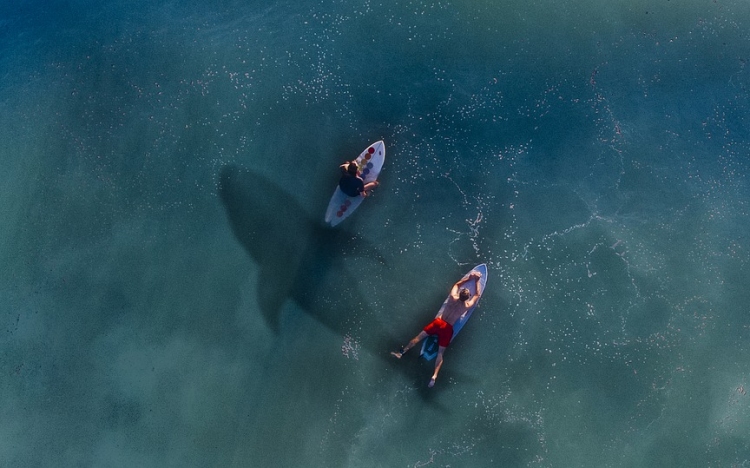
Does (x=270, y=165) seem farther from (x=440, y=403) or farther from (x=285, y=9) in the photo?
(x=440, y=403)

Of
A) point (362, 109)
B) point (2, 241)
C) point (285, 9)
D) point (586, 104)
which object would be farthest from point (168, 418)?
point (586, 104)

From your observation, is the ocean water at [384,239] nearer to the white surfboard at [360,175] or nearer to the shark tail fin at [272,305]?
the shark tail fin at [272,305]

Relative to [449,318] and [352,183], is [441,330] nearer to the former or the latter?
[449,318]

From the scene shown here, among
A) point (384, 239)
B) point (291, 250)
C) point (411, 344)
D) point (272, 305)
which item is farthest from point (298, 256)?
point (411, 344)

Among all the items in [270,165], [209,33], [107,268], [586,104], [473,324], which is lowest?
[473,324]

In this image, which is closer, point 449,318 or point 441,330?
point 441,330

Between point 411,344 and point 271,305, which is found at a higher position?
point 271,305

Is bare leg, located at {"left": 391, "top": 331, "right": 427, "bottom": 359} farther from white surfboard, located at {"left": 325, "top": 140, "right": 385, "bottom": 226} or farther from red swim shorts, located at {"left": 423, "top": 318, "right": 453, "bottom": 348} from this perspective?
white surfboard, located at {"left": 325, "top": 140, "right": 385, "bottom": 226}
